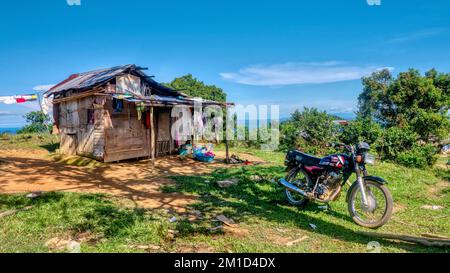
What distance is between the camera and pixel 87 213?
4.74 meters

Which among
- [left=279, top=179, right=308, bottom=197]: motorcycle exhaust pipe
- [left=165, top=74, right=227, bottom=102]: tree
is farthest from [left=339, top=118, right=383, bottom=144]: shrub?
[left=165, top=74, right=227, bottom=102]: tree

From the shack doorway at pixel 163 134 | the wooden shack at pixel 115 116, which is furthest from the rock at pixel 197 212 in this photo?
the shack doorway at pixel 163 134

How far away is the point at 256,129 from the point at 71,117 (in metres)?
10.9

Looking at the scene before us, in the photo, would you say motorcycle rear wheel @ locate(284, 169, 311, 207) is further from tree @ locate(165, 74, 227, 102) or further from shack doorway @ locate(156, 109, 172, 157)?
tree @ locate(165, 74, 227, 102)

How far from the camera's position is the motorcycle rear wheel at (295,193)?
550cm

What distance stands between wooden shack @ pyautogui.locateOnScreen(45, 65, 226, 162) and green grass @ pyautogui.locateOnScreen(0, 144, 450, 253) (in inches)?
207

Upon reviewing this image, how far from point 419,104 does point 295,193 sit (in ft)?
58.5

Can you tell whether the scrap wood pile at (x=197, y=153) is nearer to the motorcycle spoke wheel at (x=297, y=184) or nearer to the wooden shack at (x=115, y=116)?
the wooden shack at (x=115, y=116)

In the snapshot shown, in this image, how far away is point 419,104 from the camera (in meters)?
18.7

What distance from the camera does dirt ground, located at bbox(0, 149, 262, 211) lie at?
20.2 ft

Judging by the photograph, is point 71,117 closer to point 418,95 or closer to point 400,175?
point 400,175

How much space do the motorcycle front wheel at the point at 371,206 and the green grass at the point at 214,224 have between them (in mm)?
225

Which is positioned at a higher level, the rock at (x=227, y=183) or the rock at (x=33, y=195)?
the rock at (x=33, y=195)
